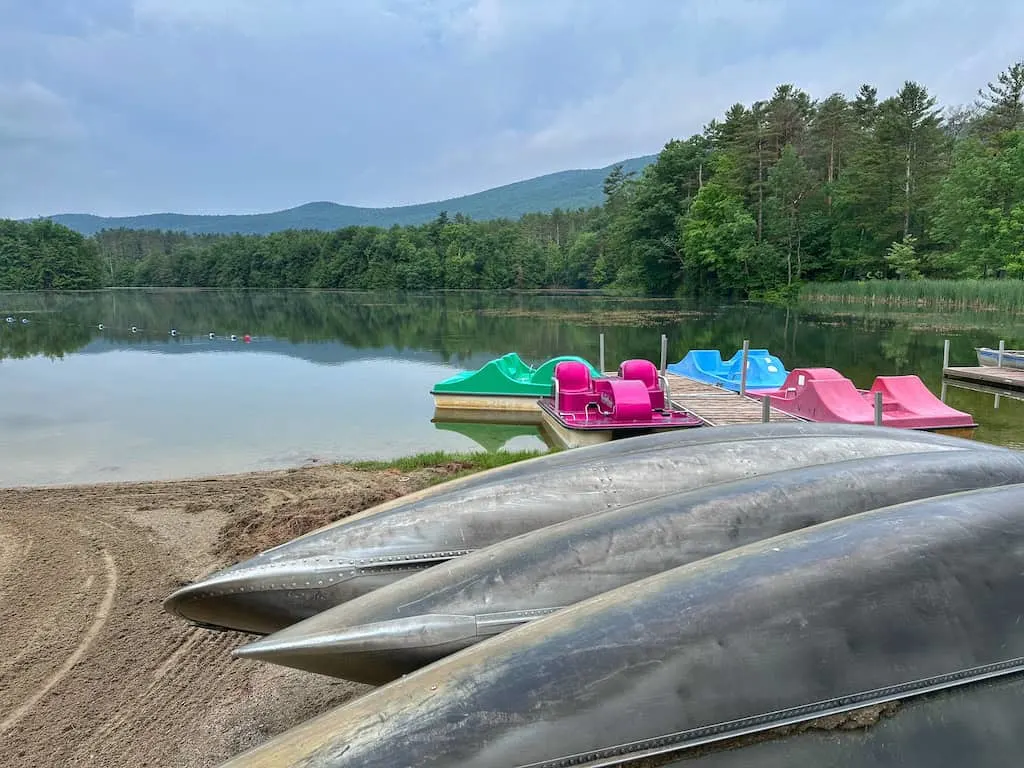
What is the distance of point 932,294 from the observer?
38.5m

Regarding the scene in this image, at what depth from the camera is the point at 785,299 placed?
53250 mm

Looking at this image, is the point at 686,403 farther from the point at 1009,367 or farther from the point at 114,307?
the point at 114,307

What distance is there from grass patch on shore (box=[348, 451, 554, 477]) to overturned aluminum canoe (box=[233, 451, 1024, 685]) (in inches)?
241

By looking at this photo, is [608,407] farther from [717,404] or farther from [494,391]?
[494,391]

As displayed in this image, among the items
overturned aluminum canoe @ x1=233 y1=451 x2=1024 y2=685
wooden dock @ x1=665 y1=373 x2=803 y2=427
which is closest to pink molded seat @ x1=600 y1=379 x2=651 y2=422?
wooden dock @ x1=665 y1=373 x2=803 y2=427

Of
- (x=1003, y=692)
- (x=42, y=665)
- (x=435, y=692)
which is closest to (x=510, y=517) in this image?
(x=435, y=692)

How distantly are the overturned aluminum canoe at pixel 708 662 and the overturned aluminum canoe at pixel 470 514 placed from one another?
Answer: 1.21 meters

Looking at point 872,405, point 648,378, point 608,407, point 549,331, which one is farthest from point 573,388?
point 549,331

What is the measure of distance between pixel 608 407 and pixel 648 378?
124 centimetres

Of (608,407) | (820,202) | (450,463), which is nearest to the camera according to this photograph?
(450,463)

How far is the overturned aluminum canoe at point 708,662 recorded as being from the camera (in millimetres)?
2051

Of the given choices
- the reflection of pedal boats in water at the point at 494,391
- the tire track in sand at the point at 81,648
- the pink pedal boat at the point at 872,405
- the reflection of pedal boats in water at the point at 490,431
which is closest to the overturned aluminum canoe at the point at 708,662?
the tire track in sand at the point at 81,648

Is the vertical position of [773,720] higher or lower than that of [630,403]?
higher

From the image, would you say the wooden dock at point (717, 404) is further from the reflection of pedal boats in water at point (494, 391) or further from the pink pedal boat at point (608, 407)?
the reflection of pedal boats in water at point (494, 391)
